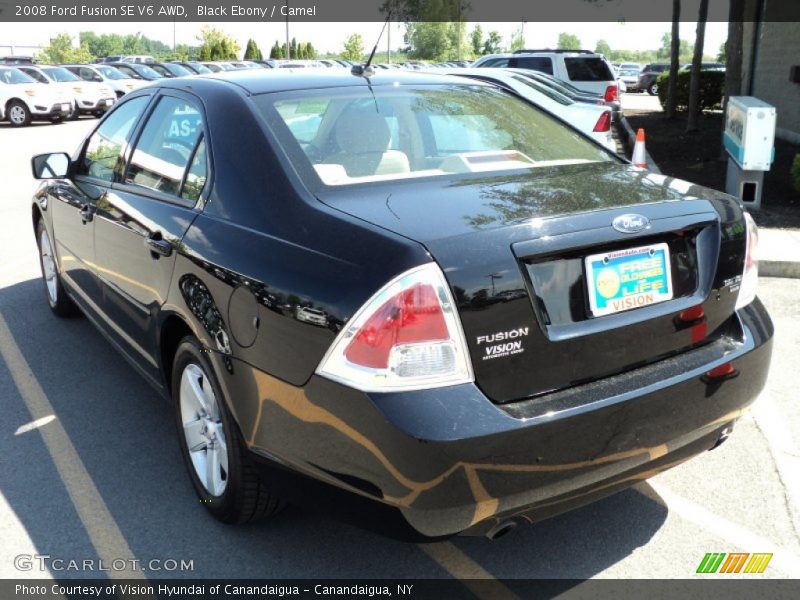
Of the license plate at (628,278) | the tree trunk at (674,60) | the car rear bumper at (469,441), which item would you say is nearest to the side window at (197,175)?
the car rear bumper at (469,441)

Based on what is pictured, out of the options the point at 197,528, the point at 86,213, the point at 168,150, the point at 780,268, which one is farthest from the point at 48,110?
the point at 197,528

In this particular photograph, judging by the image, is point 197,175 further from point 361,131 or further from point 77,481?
point 77,481

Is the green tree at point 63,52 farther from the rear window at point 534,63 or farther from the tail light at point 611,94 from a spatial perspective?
the tail light at point 611,94

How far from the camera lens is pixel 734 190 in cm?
962

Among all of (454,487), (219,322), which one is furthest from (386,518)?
(219,322)

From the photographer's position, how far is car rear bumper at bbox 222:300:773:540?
7.89ft

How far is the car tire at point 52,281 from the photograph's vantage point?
19.1 feet

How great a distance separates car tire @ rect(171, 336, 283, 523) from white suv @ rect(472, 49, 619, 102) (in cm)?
1446

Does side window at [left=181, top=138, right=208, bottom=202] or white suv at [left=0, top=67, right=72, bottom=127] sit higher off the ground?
side window at [left=181, top=138, right=208, bottom=202]

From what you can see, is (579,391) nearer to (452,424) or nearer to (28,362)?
(452,424)

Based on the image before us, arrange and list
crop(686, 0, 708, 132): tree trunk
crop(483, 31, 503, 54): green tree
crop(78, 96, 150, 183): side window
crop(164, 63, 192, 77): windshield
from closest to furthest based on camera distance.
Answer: crop(78, 96, 150, 183): side window, crop(686, 0, 708, 132): tree trunk, crop(164, 63, 192, 77): windshield, crop(483, 31, 503, 54): green tree

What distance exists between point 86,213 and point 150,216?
3.45 feet

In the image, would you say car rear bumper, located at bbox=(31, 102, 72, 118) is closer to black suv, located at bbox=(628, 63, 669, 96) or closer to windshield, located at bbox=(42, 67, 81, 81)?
windshield, located at bbox=(42, 67, 81, 81)
